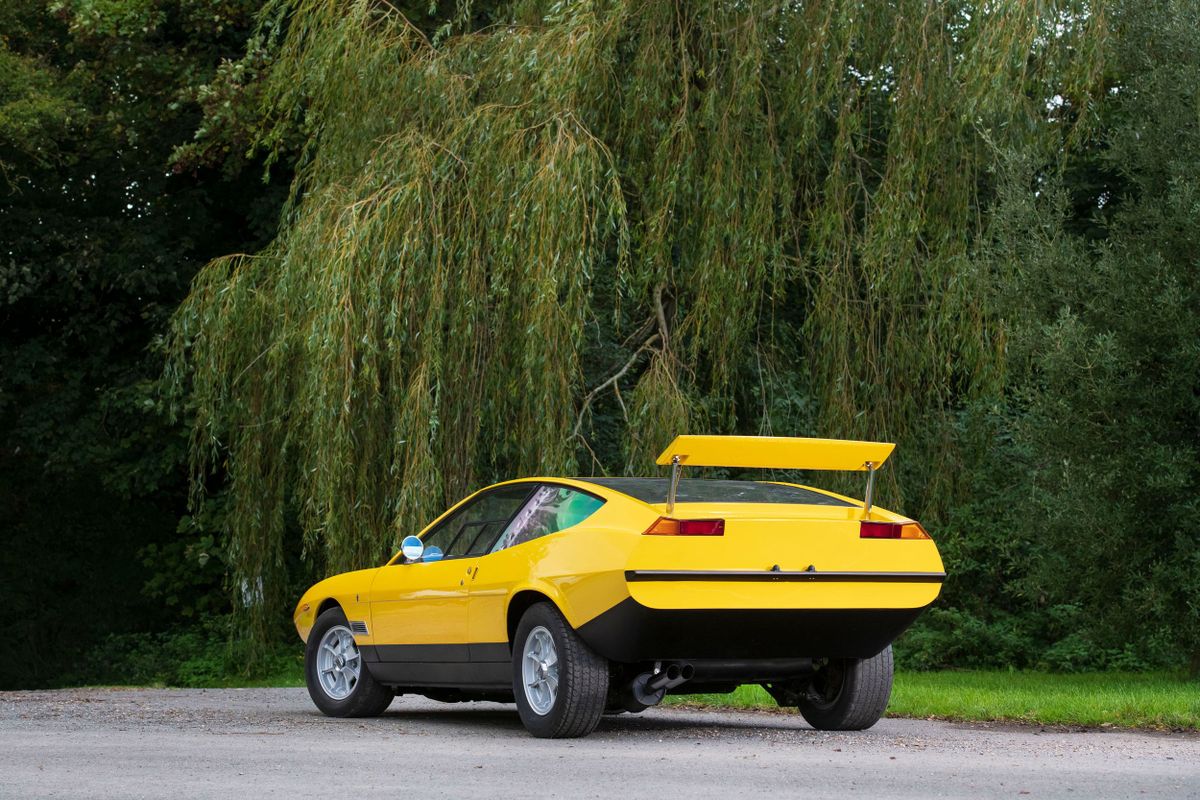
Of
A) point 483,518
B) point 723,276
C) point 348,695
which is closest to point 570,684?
point 483,518

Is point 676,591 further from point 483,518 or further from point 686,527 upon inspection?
point 483,518

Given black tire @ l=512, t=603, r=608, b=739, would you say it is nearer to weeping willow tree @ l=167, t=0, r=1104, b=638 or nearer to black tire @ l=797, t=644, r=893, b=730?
black tire @ l=797, t=644, r=893, b=730

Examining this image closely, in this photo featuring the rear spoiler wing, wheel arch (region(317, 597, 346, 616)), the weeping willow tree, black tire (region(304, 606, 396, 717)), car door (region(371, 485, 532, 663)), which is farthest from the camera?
the weeping willow tree

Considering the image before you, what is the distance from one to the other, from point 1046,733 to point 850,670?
4.51 ft

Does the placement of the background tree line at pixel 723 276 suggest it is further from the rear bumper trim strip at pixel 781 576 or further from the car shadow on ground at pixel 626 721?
the rear bumper trim strip at pixel 781 576

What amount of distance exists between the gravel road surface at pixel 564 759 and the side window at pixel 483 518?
1.07 metres

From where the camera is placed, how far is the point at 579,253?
13.0 metres

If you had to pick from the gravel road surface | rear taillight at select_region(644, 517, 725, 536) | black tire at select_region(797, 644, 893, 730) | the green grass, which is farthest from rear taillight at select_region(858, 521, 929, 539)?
the green grass

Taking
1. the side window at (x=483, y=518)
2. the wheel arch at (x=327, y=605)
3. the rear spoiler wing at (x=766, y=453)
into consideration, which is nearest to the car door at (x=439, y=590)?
the side window at (x=483, y=518)

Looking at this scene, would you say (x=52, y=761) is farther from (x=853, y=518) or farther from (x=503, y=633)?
(x=853, y=518)

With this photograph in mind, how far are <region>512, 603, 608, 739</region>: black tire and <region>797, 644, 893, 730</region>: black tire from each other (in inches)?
58.1

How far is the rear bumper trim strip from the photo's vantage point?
812 centimetres

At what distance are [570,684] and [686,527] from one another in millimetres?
1038

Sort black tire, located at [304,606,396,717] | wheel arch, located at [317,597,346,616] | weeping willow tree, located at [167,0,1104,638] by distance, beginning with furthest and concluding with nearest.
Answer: weeping willow tree, located at [167,0,1104,638] → wheel arch, located at [317,597,346,616] → black tire, located at [304,606,396,717]
